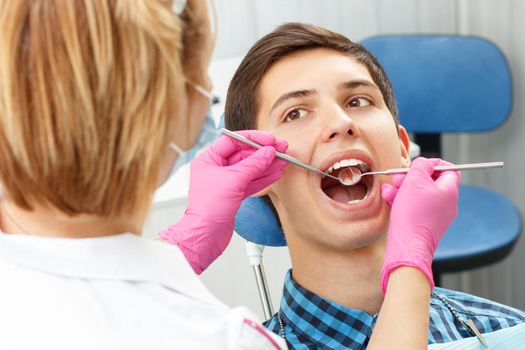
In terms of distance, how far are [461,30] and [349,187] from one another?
65.0 inches

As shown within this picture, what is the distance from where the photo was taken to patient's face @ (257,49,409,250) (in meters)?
1.43

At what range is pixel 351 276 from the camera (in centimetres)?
145

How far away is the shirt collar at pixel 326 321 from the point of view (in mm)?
1416

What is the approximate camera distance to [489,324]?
59.2 inches

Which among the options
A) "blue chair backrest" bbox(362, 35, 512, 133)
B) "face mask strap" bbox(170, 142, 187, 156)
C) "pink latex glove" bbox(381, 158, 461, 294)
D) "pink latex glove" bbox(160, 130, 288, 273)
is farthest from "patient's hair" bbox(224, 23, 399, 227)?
"blue chair backrest" bbox(362, 35, 512, 133)

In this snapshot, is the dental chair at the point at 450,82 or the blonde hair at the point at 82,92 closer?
the blonde hair at the point at 82,92

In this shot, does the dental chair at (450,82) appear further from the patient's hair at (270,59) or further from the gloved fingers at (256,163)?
the gloved fingers at (256,163)

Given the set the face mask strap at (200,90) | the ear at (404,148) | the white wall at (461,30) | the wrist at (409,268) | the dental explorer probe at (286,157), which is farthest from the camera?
the white wall at (461,30)

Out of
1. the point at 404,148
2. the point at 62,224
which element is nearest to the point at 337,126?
the point at 404,148

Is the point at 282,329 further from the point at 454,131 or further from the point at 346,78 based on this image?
the point at 454,131

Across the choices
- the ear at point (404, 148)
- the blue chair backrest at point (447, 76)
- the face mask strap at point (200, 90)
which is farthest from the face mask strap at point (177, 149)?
the blue chair backrest at point (447, 76)

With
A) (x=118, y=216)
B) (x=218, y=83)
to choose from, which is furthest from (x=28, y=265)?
(x=218, y=83)

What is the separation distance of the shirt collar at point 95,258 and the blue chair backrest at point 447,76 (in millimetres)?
1907

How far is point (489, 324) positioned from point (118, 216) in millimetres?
860
